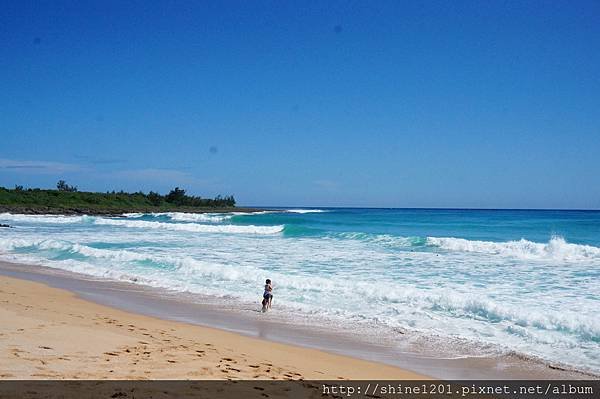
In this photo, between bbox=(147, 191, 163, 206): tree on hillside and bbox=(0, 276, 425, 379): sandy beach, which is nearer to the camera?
bbox=(0, 276, 425, 379): sandy beach

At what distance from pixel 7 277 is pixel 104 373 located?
40.0 feet

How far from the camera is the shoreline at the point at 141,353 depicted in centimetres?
527

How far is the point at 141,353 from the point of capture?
627cm

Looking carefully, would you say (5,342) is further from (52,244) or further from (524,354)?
(52,244)

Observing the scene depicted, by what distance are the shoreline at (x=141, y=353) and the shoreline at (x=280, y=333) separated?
399 mm

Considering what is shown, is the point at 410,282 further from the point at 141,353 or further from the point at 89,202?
the point at 89,202

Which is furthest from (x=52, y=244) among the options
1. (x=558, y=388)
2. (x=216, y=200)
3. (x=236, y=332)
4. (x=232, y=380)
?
(x=216, y=200)

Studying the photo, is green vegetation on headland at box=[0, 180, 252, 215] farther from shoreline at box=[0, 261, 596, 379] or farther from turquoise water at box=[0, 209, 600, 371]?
shoreline at box=[0, 261, 596, 379]

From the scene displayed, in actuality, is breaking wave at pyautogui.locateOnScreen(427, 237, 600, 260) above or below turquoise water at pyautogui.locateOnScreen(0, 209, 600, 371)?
above

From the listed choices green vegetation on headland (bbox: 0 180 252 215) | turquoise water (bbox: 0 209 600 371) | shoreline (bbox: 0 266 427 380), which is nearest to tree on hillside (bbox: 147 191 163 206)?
green vegetation on headland (bbox: 0 180 252 215)

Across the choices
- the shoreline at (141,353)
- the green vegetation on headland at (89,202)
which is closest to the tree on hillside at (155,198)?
the green vegetation on headland at (89,202)

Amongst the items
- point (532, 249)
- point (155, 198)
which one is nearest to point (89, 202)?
point (155, 198)

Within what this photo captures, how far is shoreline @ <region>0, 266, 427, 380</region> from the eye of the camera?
5.27 metres

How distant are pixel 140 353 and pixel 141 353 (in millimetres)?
12
